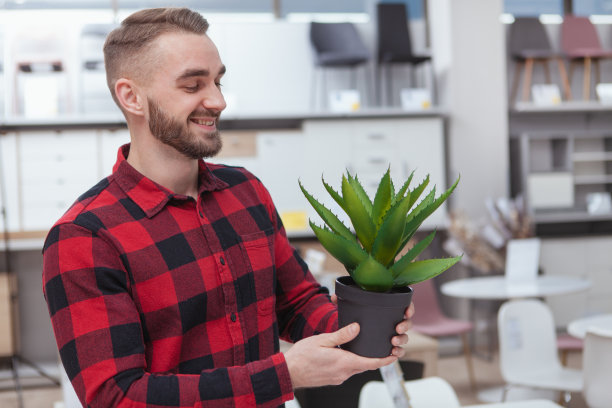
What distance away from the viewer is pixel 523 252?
429 cm

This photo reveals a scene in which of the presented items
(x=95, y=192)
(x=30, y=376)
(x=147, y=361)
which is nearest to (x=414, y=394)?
(x=147, y=361)

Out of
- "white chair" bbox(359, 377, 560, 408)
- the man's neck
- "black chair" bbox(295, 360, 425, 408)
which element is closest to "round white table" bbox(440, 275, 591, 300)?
"black chair" bbox(295, 360, 425, 408)

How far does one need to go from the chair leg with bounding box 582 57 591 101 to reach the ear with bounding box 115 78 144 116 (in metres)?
5.96

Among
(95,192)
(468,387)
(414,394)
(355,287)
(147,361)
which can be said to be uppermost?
(95,192)

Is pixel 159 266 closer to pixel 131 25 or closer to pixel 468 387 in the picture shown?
pixel 131 25

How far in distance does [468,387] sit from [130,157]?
148 inches

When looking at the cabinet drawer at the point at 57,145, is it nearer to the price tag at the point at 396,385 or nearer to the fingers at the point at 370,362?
the price tag at the point at 396,385

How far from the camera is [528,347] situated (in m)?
3.26

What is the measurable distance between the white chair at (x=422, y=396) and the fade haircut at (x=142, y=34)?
121cm

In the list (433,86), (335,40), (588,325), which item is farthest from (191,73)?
(433,86)

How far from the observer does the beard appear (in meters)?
1.10

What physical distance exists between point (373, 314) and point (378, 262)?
0.08m

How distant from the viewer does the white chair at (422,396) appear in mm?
1905

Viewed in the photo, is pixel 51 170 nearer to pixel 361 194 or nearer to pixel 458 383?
pixel 458 383
